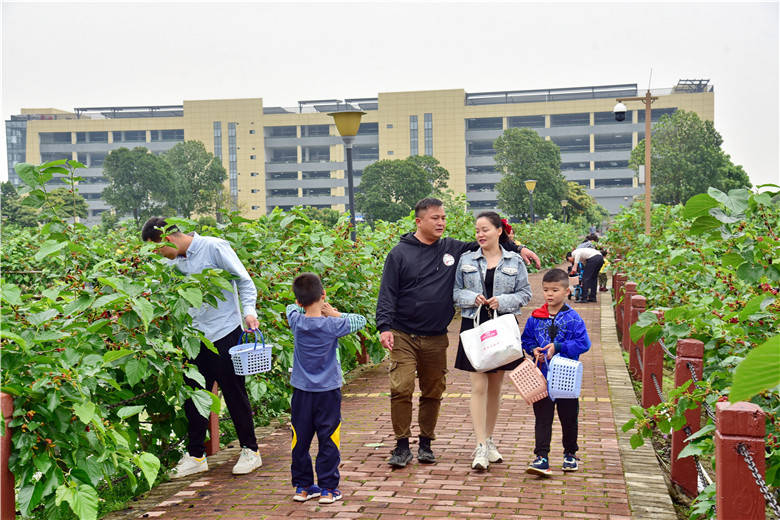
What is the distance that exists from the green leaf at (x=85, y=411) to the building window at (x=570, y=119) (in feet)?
347

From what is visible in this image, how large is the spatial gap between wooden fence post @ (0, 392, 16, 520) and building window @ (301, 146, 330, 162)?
351 feet

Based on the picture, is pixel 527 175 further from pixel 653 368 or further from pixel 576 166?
pixel 576 166

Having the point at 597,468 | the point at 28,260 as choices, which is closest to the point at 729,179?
the point at 28,260

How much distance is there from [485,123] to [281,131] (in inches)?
1112

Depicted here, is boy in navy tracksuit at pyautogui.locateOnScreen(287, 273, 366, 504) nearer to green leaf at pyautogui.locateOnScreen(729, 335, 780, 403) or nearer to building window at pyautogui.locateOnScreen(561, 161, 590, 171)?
green leaf at pyautogui.locateOnScreen(729, 335, 780, 403)

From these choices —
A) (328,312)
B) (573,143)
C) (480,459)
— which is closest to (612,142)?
(573,143)

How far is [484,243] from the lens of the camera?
5234 mm

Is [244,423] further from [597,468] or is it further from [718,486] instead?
[718,486]

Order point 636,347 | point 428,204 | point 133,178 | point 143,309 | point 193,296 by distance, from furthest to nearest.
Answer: point 133,178
point 636,347
point 428,204
point 193,296
point 143,309

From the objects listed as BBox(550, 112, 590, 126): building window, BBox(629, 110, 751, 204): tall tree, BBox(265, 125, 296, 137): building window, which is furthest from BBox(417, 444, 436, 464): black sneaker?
BBox(265, 125, 296, 137): building window

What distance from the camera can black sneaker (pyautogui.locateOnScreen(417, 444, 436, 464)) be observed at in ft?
17.8

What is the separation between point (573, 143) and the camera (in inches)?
4168

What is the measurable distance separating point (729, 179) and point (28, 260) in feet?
169

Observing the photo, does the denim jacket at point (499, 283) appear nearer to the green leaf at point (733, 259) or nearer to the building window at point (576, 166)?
the green leaf at point (733, 259)
